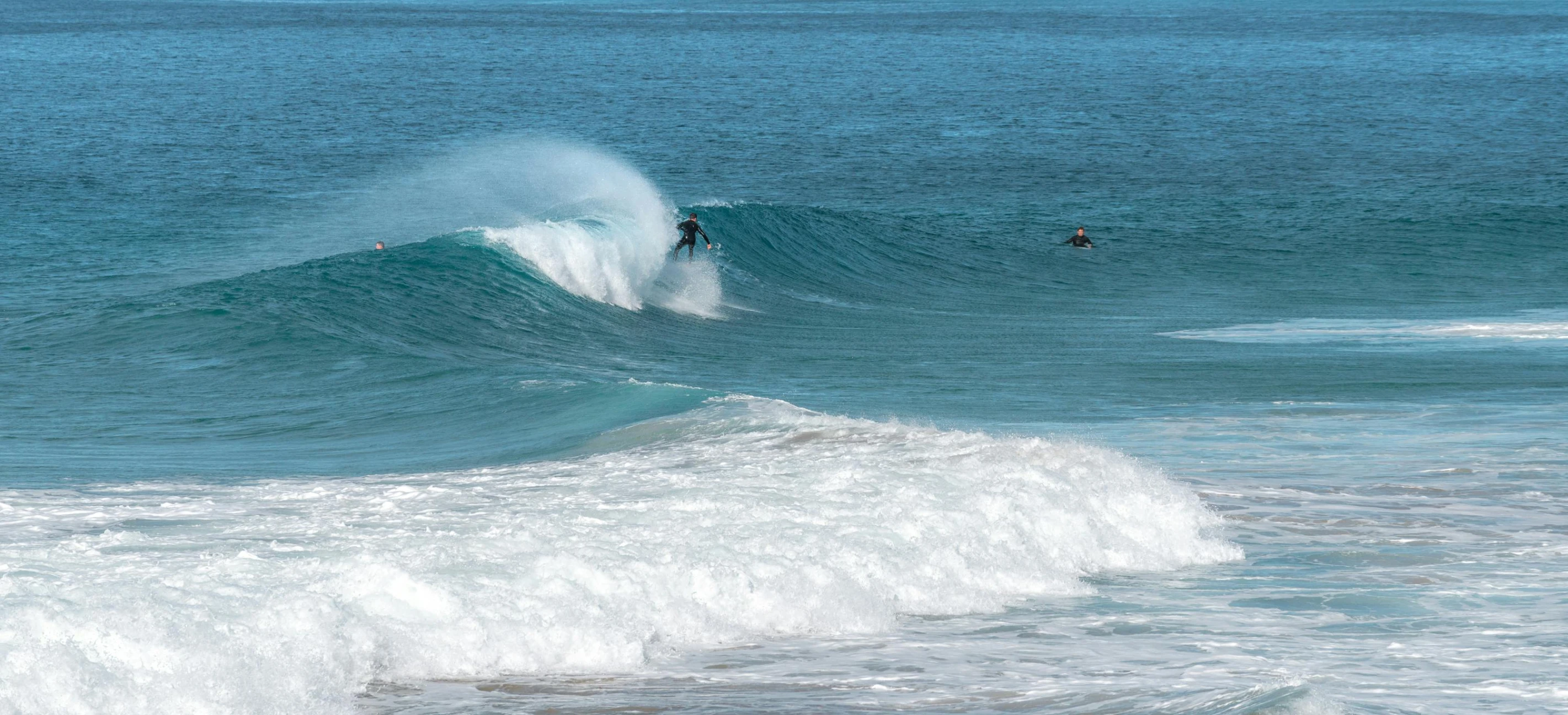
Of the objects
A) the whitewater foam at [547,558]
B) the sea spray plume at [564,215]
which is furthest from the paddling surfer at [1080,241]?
the whitewater foam at [547,558]

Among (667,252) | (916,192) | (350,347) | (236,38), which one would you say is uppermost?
(236,38)

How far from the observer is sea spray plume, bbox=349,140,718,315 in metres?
23.8

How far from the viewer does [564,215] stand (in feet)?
94.7

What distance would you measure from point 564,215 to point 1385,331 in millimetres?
14022

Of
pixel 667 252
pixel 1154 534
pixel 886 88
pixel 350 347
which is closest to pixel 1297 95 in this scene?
pixel 886 88

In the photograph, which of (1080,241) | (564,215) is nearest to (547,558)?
(564,215)

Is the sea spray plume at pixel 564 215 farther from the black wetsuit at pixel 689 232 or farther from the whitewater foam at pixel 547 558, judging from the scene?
the whitewater foam at pixel 547 558

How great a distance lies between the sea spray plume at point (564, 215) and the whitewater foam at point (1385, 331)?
7.49m

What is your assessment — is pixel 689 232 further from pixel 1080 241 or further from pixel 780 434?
pixel 780 434

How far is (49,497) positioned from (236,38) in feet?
307

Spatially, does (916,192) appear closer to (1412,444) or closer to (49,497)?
(1412,444)

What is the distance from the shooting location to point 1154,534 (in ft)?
31.8

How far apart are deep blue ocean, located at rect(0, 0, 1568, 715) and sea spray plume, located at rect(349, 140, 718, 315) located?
0.15 meters

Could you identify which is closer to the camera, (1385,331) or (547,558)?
(547,558)
